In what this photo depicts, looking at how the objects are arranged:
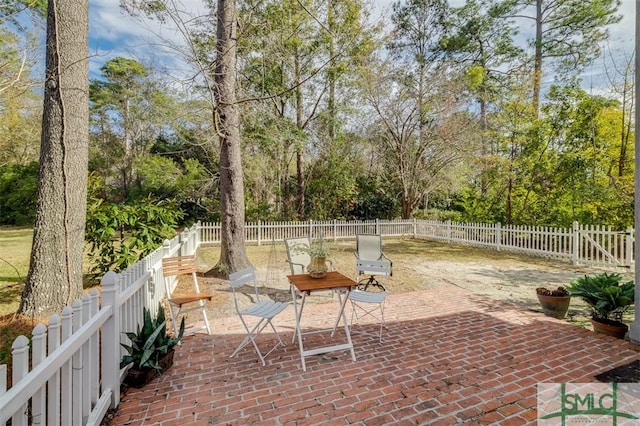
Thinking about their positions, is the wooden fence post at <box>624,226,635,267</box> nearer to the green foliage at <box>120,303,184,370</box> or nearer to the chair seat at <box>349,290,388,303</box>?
the chair seat at <box>349,290,388,303</box>

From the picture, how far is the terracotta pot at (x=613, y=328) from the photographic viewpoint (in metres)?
3.67

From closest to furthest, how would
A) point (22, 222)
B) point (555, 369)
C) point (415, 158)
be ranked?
point (555, 369) → point (415, 158) → point (22, 222)

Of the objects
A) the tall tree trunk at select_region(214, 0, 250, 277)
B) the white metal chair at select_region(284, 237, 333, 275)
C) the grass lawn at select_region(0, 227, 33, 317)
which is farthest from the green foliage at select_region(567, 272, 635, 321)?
the grass lawn at select_region(0, 227, 33, 317)

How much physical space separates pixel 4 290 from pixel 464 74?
1670cm

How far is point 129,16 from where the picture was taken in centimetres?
415

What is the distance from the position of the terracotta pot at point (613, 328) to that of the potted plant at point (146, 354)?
487 centimetres

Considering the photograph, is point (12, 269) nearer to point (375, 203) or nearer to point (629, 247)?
point (375, 203)

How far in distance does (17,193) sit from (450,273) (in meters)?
22.2

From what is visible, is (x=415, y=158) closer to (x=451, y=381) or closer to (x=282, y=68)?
(x=282, y=68)

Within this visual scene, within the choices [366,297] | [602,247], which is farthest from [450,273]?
[366,297]

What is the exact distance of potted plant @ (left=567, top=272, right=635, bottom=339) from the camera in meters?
3.69

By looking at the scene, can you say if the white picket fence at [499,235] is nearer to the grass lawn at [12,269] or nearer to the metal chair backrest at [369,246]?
the grass lawn at [12,269]

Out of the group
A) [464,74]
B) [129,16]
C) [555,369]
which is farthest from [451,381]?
[464,74]

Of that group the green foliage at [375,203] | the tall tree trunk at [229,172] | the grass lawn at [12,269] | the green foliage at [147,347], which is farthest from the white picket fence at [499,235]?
the green foliage at [147,347]
